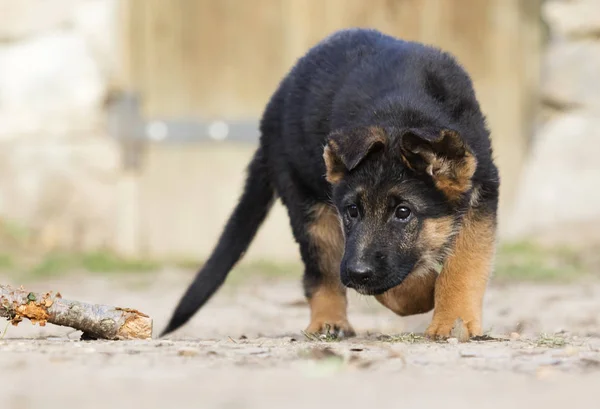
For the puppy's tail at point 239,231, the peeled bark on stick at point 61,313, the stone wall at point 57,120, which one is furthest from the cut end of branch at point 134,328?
the stone wall at point 57,120

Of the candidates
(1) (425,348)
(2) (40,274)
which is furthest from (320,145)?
(2) (40,274)

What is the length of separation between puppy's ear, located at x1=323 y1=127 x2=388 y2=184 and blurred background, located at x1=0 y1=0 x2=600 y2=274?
15.9 ft

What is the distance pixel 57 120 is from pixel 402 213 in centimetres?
548

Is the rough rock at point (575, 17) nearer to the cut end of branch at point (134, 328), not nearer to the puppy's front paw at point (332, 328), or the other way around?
the puppy's front paw at point (332, 328)

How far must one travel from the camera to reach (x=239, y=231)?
5.68 m

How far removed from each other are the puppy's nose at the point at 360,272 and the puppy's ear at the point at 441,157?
472 mm

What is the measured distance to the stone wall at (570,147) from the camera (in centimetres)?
902

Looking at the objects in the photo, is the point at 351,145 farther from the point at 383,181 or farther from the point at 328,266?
the point at 328,266

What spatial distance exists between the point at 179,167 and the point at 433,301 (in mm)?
5173

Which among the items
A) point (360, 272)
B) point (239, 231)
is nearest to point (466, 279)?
point (360, 272)

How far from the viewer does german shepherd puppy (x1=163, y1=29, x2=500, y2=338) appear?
4.57m

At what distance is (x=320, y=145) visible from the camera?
16.5 ft

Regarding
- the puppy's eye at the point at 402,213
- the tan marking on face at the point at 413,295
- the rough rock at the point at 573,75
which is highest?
the rough rock at the point at 573,75

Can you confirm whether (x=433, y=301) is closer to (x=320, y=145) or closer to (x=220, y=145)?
(x=320, y=145)
